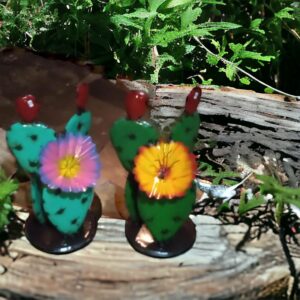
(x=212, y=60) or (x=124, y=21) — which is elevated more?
(x=124, y=21)

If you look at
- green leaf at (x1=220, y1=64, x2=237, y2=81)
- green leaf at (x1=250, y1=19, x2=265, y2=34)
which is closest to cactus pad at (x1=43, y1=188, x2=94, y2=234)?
green leaf at (x1=220, y1=64, x2=237, y2=81)

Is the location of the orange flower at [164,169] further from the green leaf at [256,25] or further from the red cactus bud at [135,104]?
the green leaf at [256,25]

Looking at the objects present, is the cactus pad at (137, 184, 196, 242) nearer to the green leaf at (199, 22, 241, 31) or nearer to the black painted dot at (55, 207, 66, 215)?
the black painted dot at (55, 207, 66, 215)

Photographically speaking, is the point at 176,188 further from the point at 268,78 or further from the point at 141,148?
the point at 268,78

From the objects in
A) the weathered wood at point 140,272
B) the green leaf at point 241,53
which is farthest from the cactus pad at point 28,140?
the green leaf at point 241,53

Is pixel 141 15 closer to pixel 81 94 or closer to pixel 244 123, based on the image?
pixel 244 123

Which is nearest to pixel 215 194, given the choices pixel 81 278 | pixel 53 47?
pixel 81 278

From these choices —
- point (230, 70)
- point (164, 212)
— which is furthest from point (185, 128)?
point (230, 70)
